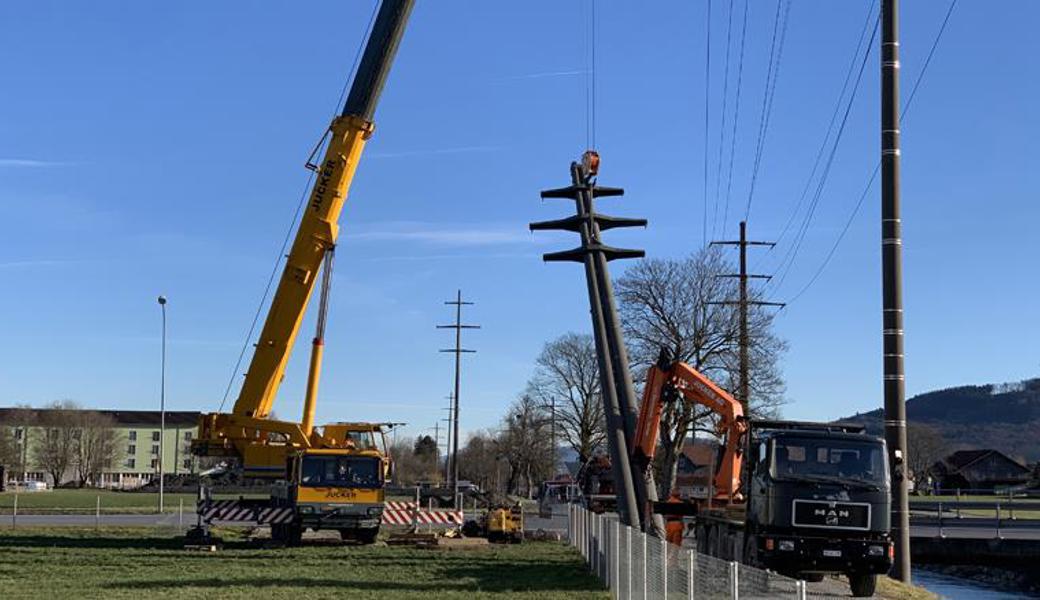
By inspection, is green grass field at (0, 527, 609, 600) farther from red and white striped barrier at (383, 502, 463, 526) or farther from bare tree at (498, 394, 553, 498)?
bare tree at (498, 394, 553, 498)

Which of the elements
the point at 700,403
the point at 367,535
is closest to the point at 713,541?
the point at 700,403

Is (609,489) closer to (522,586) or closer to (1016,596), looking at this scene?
(1016,596)

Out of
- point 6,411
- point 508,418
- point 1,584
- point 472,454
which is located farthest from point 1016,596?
point 6,411

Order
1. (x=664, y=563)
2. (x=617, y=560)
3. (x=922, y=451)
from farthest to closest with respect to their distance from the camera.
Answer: (x=922, y=451)
(x=617, y=560)
(x=664, y=563)

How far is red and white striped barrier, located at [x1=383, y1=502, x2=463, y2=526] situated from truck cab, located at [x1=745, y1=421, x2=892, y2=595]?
16331 mm

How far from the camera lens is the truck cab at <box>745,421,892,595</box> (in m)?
18.7

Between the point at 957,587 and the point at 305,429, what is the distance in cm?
1946

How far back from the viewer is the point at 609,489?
172 feet

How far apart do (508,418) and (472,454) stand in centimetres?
3874

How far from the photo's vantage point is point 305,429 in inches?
1206

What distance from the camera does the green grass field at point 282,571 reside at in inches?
753

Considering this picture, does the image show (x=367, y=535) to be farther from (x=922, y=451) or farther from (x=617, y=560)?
(x=922, y=451)

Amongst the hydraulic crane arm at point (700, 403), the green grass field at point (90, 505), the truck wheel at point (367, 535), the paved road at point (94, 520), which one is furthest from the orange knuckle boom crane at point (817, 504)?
the green grass field at point (90, 505)

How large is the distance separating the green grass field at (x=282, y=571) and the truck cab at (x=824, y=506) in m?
2.91
